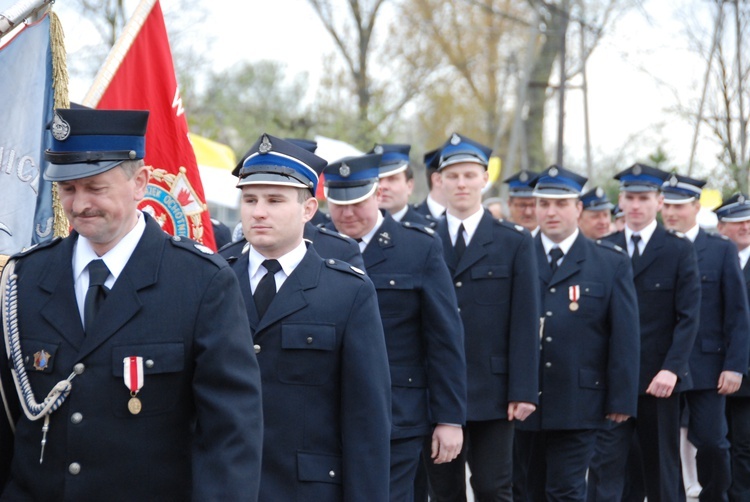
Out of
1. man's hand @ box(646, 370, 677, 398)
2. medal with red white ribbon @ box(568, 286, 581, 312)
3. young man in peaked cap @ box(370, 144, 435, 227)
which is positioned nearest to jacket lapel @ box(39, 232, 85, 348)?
medal with red white ribbon @ box(568, 286, 581, 312)

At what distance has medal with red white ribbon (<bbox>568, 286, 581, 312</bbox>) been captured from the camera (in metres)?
7.59

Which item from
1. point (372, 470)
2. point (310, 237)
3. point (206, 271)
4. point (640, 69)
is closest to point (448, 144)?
point (310, 237)

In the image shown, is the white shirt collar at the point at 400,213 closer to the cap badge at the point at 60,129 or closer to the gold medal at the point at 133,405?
the cap badge at the point at 60,129

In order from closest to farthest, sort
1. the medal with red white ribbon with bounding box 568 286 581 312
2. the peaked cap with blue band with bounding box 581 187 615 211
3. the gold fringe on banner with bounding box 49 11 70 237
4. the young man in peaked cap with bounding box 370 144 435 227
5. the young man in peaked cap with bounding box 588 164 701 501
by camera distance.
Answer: the gold fringe on banner with bounding box 49 11 70 237, the medal with red white ribbon with bounding box 568 286 581 312, the young man in peaked cap with bounding box 588 164 701 501, the young man in peaked cap with bounding box 370 144 435 227, the peaked cap with blue band with bounding box 581 187 615 211

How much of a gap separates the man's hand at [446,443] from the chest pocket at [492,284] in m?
1.19

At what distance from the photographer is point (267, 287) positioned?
14.8 ft

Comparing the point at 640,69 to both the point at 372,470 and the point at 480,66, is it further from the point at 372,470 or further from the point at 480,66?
the point at 372,470

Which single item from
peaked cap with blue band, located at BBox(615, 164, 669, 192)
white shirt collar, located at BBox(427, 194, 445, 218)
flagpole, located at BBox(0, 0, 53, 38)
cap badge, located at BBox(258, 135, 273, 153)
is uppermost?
flagpole, located at BBox(0, 0, 53, 38)

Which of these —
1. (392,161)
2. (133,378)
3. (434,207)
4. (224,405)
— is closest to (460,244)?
(392,161)

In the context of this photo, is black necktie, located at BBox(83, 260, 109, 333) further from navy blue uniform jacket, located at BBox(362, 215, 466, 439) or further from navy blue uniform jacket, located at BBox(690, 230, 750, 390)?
navy blue uniform jacket, located at BBox(690, 230, 750, 390)

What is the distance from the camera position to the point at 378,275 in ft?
19.8

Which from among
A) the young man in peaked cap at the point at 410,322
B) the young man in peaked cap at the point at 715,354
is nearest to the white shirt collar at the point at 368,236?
the young man in peaked cap at the point at 410,322

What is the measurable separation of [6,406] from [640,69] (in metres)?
20.9

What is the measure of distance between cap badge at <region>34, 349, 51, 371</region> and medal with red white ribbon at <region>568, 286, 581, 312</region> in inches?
192
